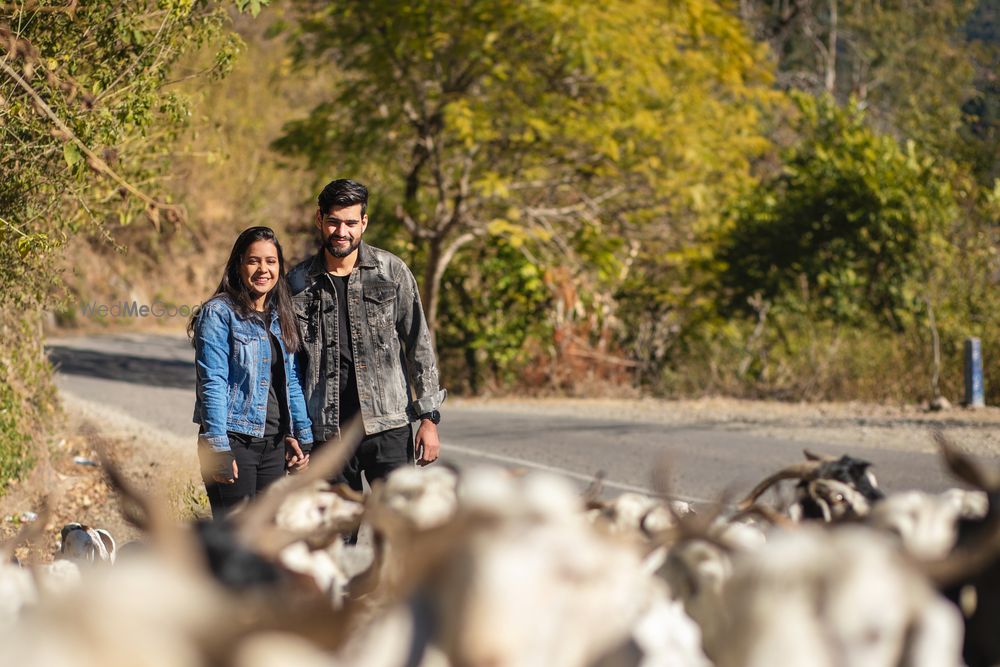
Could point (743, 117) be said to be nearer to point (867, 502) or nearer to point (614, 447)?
point (614, 447)

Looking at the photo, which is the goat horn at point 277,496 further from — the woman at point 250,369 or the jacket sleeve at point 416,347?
the jacket sleeve at point 416,347

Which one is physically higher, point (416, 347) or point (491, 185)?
point (491, 185)

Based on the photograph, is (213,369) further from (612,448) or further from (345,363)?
(612,448)

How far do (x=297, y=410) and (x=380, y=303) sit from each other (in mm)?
486

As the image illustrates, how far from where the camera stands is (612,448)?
436 inches

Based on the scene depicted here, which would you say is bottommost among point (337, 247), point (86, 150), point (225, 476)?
point (225, 476)

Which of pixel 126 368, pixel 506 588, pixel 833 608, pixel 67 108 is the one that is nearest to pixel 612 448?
pixel 67 108

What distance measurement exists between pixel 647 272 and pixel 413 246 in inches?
138

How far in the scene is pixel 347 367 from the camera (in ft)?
14.2

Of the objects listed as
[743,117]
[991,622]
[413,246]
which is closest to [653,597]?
[991,622]

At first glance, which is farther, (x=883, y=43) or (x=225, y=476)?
(x=883, y=43)

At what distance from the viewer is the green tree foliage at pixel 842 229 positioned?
1605cm

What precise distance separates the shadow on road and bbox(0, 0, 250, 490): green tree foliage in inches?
496

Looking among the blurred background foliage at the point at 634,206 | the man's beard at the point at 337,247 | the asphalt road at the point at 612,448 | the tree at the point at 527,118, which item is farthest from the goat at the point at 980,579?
the blurred background foliage at the point at 634,206
